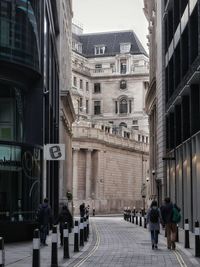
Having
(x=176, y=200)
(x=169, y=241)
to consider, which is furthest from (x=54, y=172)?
(x=169, y=241)

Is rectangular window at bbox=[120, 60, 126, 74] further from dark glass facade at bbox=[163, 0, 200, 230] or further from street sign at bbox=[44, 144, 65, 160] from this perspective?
street sign at bbox=[44, 144, 65, 160]

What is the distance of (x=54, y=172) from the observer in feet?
145

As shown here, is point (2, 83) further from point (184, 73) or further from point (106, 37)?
point (106, 37)

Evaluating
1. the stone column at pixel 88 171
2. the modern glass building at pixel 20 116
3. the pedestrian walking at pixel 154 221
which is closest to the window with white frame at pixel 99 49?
the stone column at pixel 88 171

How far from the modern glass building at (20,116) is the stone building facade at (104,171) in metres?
59.3

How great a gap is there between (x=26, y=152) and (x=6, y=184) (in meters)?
1.72

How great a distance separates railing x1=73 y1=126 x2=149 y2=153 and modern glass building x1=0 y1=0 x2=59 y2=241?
6043 cm

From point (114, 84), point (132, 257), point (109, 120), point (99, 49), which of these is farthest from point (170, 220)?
point (99, 49)

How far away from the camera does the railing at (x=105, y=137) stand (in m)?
89.1

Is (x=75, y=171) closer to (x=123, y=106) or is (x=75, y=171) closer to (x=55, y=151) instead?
(x=123, y=106)

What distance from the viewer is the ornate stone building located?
90062 millimetres

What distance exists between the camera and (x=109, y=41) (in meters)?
135

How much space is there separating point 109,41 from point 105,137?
4661 cm

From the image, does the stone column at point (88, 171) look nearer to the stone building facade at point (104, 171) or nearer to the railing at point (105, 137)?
the stone building facade at point (104, 171)
